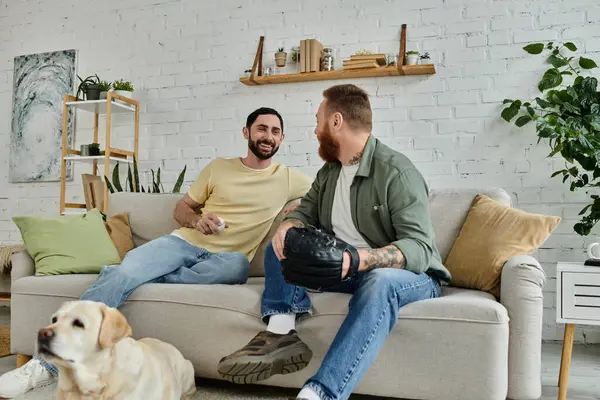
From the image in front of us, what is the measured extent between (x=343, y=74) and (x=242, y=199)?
1.50 meters

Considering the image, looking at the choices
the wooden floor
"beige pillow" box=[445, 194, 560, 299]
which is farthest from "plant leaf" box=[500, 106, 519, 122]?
the wooden floor

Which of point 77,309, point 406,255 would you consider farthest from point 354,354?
point 77,309

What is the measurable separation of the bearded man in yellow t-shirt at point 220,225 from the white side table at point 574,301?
1227mm

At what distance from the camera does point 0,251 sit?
4.41m

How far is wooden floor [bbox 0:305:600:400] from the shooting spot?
2385mm

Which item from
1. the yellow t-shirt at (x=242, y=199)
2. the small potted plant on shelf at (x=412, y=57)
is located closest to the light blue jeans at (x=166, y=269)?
the yellow t-shirt at (x=242, y=199)

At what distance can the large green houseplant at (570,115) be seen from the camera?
312 centimetres

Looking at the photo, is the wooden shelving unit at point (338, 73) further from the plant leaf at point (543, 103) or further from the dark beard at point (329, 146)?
the dark beard at point (329, 146)

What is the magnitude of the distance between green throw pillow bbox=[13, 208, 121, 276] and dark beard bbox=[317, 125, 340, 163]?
126 cm

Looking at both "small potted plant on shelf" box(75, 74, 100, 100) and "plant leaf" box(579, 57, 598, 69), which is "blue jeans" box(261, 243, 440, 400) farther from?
"small potted plant on shelf" box(75, 74, 100, 100)

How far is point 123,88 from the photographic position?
4.47 metres

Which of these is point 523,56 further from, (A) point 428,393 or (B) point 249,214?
(A) point 428,393

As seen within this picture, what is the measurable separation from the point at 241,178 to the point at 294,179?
26cm

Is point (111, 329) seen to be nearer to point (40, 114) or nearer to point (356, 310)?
point (356, 310)
